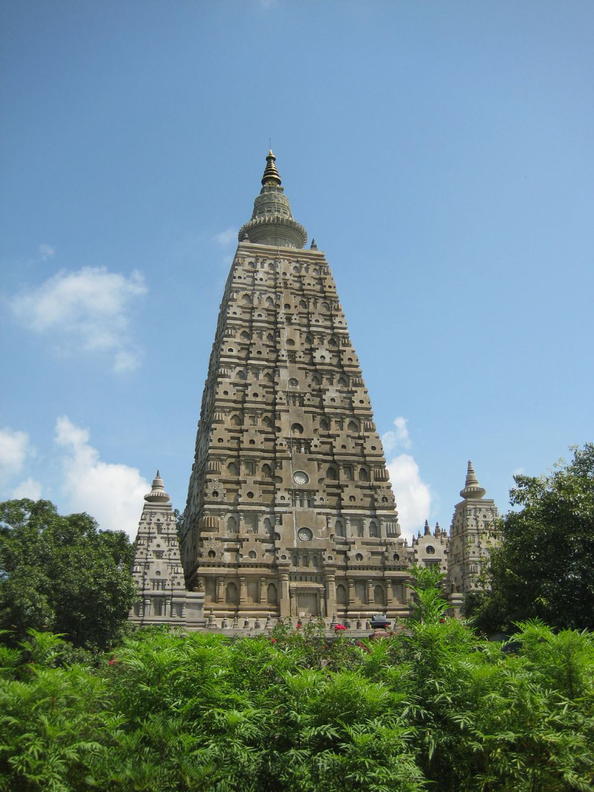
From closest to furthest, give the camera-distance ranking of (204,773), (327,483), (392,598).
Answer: (204,773) → (392,598) → (327,483)

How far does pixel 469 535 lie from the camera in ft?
174

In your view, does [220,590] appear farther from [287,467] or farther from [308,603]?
[287,467]

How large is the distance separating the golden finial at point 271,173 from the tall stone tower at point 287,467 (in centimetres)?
1029

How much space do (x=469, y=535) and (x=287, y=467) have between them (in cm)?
1506

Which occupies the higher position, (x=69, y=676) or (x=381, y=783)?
(x=69, y=676)

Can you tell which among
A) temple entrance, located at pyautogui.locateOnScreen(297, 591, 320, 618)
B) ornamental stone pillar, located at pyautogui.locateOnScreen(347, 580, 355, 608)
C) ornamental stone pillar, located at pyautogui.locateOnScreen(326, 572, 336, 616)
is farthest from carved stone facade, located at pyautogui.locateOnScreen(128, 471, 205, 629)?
ornamental stone pillar, located at pyautogui.locateOnScreen(347, 580, 355, 608)

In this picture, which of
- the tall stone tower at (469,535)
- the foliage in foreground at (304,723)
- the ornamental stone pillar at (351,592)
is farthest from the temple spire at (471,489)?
the foliage in foreground at (304,723)

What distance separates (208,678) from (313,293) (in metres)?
45.5

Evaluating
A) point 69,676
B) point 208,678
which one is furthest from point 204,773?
point 69,676

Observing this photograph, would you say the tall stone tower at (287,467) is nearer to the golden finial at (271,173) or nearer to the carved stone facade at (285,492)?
the carved stone facade at (285,492)

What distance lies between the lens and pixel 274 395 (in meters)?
51.7

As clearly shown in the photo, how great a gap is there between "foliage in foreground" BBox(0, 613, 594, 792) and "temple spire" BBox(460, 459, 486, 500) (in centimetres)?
4092

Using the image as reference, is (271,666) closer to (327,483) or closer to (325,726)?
(325,726)

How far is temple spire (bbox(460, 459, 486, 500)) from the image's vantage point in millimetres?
55344
